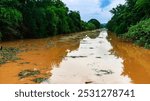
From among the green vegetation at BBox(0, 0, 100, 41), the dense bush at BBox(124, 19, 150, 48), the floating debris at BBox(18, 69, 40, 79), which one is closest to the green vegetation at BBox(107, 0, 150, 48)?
the dense bush at BBox(124, 19, 150, 48)

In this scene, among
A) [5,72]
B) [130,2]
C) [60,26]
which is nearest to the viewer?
[5,72]

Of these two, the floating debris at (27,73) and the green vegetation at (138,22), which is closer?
the floating debris at (27,73)

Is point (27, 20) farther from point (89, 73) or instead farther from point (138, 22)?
point (89, 73)

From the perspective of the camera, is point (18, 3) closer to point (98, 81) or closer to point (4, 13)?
point (4, 13)

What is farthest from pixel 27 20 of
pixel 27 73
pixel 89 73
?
pixel 89 73

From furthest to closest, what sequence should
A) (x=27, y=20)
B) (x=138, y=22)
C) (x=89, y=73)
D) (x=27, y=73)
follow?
(x=27, y=20), (x=138, y=22), (x=89, y=73), (x=27, y=73)

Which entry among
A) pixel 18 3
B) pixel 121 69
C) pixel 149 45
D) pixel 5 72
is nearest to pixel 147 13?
pixel 149 45

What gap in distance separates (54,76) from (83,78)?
128 cm

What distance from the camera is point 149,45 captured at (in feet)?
90.6

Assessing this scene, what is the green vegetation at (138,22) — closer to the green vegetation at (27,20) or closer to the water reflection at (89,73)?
the water reflection at (89,73)

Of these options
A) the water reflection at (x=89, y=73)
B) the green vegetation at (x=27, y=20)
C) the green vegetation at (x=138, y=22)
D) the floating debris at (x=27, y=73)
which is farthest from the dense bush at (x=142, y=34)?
the green vegetation at (x=27, y=20)

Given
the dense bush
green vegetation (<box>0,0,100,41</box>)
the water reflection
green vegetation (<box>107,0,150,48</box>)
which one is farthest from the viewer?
green vegetation (<box>0,0,100,41</box>)

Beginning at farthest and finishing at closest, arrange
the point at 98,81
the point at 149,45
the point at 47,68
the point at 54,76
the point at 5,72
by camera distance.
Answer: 1. the point at 149,45
2. the point at 47,68
3. the point at 5,72
4. the point at 54,76
5. the point at 98,81

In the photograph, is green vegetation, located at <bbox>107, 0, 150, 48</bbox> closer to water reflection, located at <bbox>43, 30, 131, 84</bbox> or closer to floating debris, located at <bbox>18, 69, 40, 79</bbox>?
water reflection, located at <bbox>43, 30, 131, 84</bbox>
